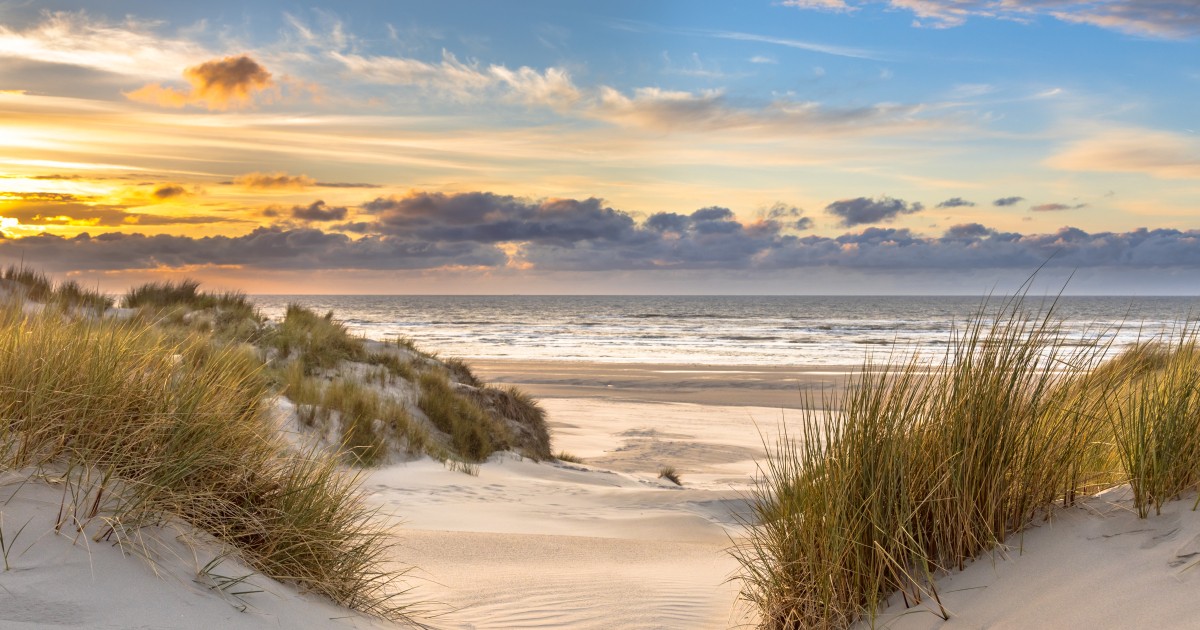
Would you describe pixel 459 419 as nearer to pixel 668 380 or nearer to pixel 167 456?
pixel 167 456

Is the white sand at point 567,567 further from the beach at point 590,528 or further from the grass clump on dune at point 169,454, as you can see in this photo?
the grass clump on dune at point 169,454

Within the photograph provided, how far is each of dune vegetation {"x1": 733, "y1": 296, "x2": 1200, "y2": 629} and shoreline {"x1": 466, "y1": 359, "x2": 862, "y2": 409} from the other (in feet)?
52.0

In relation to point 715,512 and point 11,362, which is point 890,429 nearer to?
point 11,362

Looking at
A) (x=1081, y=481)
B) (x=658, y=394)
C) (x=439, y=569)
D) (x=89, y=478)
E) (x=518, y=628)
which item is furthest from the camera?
(x=658, y=394)

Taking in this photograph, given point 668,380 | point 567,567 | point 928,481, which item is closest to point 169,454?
point 928,481

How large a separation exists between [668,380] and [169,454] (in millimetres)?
24106

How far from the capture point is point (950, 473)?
3.88 metres

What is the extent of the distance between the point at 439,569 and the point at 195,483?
2829 millimetres

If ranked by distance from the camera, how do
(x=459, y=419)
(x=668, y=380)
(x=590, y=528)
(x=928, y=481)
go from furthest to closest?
(x=668, y=380), (x=459, y=419), (x=590, y=528), (x=928, y=481)

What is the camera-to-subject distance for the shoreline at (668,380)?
23125mm

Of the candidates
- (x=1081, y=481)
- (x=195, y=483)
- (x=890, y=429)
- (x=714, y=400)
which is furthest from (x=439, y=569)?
(x=714, y=400)

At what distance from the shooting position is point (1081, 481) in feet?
13.9

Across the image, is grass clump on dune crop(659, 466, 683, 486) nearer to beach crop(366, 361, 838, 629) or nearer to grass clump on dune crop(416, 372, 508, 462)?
beach crop(366, 361, 838, 629)

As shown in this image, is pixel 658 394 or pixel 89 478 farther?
pixel 658 394
